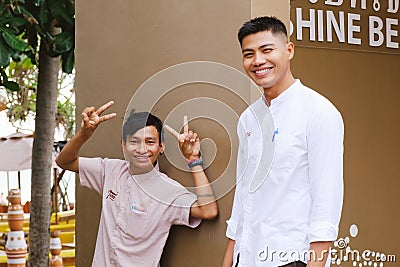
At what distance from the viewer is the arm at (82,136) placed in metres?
4.47

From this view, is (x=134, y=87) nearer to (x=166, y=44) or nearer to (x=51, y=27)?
(x=166, y=44)

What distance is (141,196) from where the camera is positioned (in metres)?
4.66

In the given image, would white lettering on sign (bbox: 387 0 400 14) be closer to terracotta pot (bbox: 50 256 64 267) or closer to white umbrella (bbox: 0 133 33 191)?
terracotta pot (bbox: 50 256 64 267)

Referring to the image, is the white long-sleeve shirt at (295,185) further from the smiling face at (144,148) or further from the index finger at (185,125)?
the smiling face at (144,148)

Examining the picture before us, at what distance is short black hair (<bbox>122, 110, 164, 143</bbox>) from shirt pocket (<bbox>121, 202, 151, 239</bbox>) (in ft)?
1.16

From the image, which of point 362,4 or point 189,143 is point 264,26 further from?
point 362,4

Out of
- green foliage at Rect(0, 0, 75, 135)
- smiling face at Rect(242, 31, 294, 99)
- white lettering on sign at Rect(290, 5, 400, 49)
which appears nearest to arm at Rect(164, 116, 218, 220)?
smiling face at Rect(242, 31, 294, 99)

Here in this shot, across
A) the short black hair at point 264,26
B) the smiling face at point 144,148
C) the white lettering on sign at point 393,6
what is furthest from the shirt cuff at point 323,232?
the white lettering on sign at point 393,6

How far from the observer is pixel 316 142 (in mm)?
3473

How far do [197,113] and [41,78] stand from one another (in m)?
3.82

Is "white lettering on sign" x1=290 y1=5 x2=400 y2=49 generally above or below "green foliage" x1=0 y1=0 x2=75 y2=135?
below

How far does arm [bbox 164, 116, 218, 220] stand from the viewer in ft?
14.4

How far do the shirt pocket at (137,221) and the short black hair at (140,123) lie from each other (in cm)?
35

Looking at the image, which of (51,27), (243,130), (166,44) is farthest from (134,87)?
(51,27)
